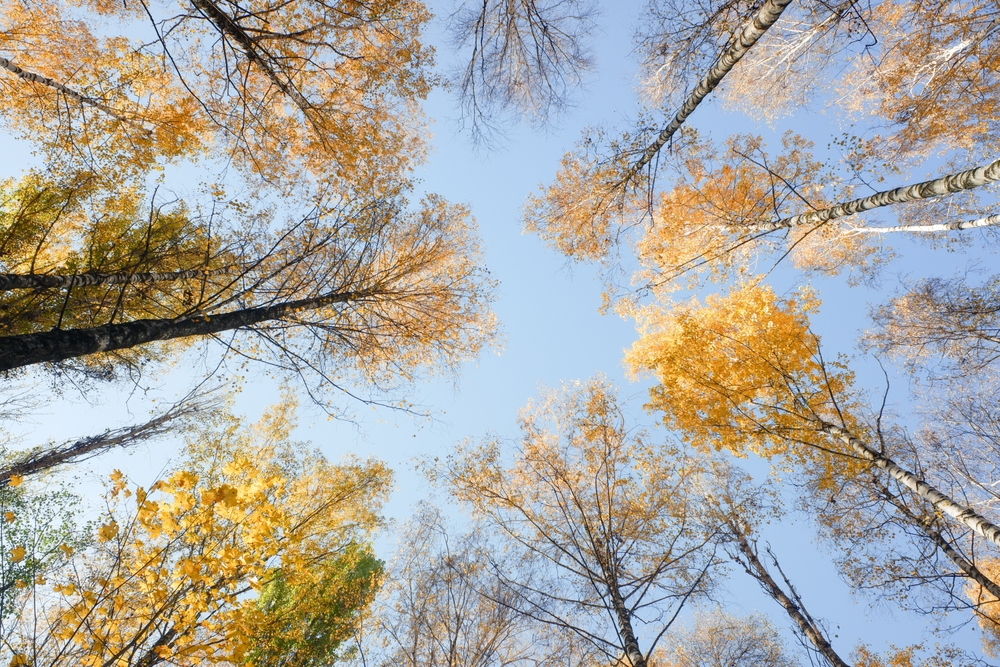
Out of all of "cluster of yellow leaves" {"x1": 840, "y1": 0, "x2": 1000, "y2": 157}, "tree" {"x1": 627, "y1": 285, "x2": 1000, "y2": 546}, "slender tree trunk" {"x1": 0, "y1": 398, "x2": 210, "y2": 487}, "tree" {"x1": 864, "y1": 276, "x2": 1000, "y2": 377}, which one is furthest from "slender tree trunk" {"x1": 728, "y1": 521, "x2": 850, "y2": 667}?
"slender tree trunk" {"x1": 0, "y1": 398, "x2": 210, "y2": 487}

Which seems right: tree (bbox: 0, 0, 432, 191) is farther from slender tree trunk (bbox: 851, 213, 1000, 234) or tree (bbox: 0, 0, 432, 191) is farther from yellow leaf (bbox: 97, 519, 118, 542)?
slender tree trunk (bbox: 851, 213, 1000, 234)

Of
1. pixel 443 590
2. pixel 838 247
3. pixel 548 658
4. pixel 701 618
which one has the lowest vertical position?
pixel 548 658

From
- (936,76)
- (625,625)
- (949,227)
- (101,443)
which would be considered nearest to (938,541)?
(949,227)

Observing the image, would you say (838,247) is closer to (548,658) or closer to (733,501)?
(733,501)

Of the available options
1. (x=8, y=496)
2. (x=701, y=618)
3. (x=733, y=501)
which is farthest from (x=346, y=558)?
(x=701, y=618)

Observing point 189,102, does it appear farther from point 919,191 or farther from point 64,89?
point 919,191

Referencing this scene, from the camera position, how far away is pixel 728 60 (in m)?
4.50

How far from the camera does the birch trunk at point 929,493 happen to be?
15.6ft

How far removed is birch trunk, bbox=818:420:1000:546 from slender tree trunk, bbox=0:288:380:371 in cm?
742

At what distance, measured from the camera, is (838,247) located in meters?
10.0

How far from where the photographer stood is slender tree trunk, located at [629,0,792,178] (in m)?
3.94

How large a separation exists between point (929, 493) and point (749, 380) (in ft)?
8.88

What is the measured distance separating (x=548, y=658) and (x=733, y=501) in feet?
18.8

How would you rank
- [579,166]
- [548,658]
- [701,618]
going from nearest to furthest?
[548,658], [579,166], [701,618]
